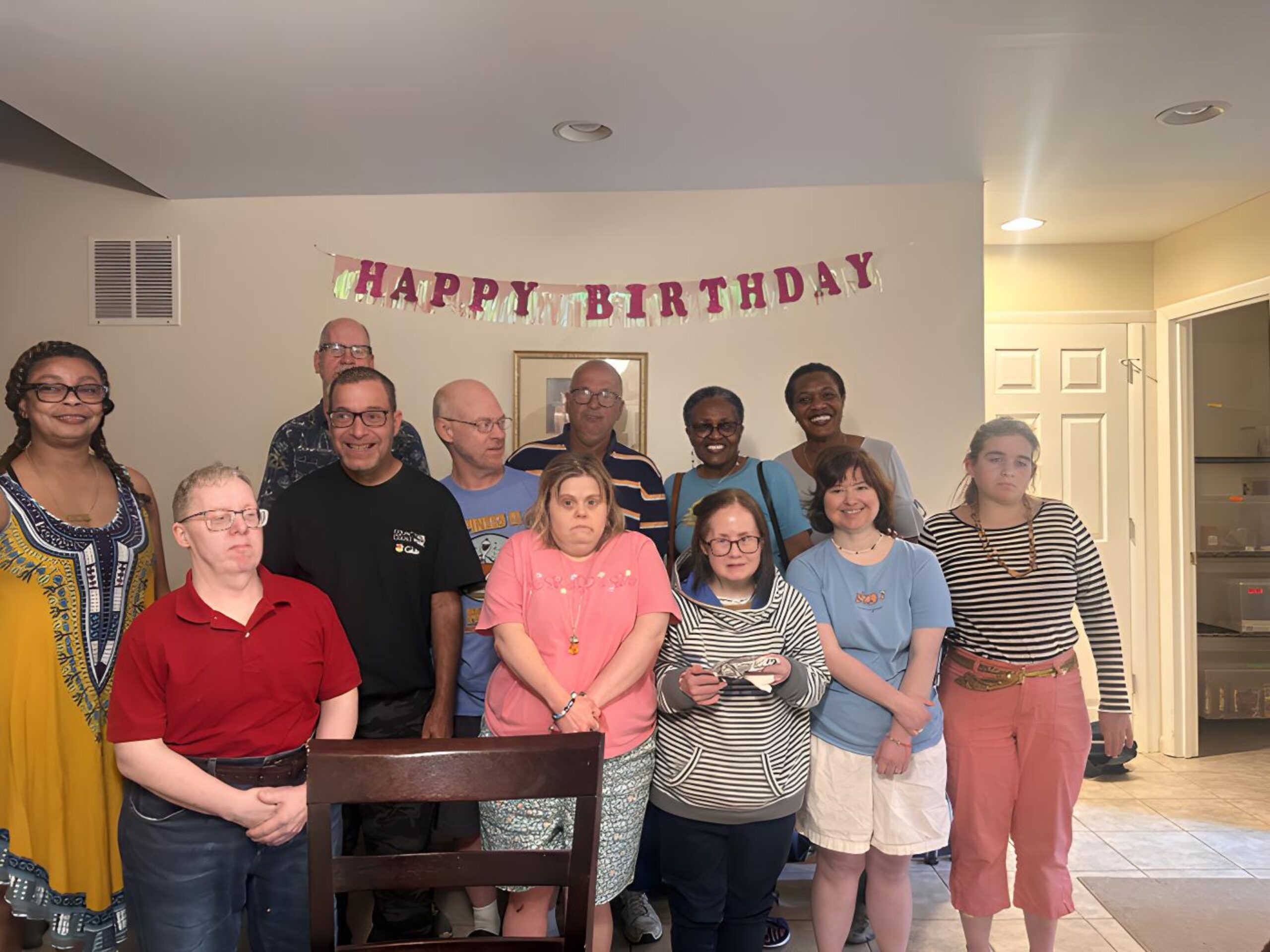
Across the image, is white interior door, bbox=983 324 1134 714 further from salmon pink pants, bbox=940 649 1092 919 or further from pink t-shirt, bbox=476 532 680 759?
pink t-shirt, bbox=476 532 680 759

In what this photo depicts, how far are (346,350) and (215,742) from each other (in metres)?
1.44

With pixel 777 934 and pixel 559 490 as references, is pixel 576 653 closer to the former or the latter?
pixel 559 490

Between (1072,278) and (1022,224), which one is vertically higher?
(1022,224)

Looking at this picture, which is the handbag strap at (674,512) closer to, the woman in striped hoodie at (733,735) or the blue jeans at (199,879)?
the woman in striped hoodie at (733,735)

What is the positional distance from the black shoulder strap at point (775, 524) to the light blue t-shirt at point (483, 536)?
2.24ft

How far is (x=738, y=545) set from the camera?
83.1 inches

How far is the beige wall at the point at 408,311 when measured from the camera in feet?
12.4

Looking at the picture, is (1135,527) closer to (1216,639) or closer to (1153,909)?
(1216,639)

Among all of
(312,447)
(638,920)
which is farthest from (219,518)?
(638,920)

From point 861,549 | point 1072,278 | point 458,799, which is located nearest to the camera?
point 458,799

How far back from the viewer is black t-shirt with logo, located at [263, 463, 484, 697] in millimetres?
2176

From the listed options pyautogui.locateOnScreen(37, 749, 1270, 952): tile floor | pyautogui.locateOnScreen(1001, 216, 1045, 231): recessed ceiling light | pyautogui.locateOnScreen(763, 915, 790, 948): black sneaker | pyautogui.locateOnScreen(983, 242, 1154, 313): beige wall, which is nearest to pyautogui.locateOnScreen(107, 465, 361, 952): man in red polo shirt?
pyautogui.locateOnScreen(37, 749, 1270, 952): tile floor

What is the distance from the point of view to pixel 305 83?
267cm

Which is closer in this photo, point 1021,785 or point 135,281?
point 1021,785
